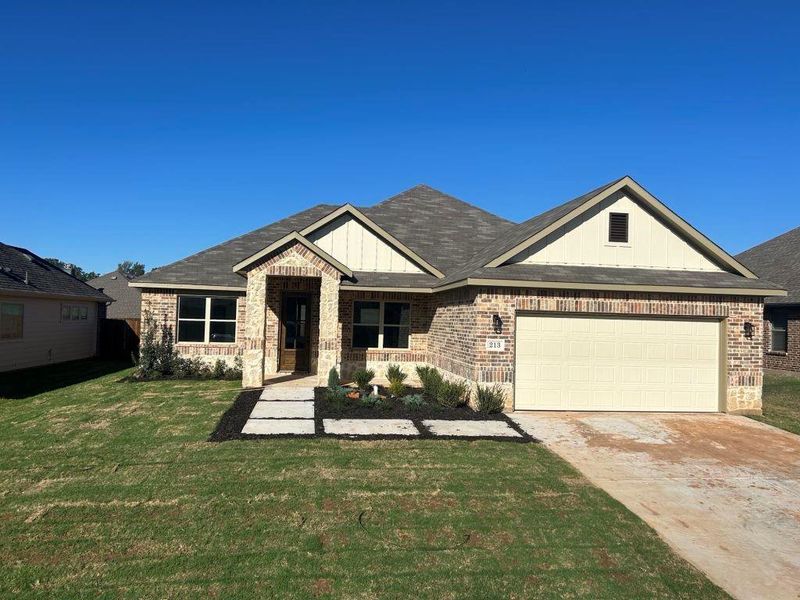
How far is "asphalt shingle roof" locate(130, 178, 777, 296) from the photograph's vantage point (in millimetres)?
12031

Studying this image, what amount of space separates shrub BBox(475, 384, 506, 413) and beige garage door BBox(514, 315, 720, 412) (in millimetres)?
539

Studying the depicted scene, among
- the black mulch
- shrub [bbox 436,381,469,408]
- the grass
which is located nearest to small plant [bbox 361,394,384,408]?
the black mulch

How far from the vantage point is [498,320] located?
11.5m

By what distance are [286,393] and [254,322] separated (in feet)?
6.48

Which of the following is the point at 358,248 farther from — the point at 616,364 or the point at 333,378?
the point at 616,364

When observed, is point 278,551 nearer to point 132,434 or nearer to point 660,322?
point 132,434

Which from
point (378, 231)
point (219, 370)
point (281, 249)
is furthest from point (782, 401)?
point (219, 370)

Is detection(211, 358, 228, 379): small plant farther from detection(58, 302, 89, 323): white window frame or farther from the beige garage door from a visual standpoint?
detection(58, 302, 89, 323): white window frame

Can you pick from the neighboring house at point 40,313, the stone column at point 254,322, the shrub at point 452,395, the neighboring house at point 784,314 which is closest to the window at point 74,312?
the neighboring house at point 40,313

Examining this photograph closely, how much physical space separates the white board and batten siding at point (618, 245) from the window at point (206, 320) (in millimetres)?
9389

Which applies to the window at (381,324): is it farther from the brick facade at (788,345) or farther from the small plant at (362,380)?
the brick facade at (788,345)

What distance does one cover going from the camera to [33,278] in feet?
62.3

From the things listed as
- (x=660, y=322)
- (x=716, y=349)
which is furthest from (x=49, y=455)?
(x=716, y=349)

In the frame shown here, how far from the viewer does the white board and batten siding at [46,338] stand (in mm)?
17030
